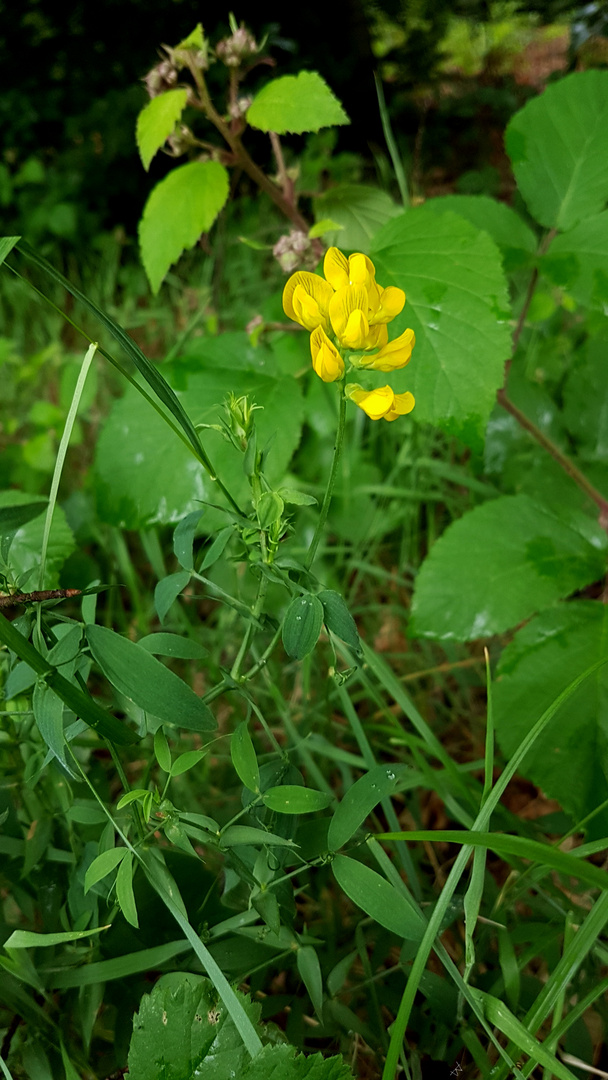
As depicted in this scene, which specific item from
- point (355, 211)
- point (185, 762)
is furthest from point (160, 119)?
point (185, 762)

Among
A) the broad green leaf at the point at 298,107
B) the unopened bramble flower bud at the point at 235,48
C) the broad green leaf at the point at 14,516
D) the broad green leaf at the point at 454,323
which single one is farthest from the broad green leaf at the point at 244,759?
the unopened bramble flower bud at the point at 235,48

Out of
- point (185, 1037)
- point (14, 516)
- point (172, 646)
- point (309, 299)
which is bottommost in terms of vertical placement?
point (185, 1037)

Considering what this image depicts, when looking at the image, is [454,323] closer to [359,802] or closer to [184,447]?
[184,447]

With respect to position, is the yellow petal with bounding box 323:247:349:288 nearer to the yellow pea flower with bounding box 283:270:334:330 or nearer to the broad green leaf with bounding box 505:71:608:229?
the yellow pea flower with bounding box 283:270:334:330

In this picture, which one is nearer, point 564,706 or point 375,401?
point 375,401

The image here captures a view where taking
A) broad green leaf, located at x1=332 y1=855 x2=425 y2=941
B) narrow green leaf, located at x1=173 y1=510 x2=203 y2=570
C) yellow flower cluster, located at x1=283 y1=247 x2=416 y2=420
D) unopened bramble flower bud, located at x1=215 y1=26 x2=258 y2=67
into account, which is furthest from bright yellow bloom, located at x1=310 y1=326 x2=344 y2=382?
unopened bramble flower bud, located at x1=215 y1=26 x2=258 y2=67

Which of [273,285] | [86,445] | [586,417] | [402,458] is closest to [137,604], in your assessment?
[402,458]
